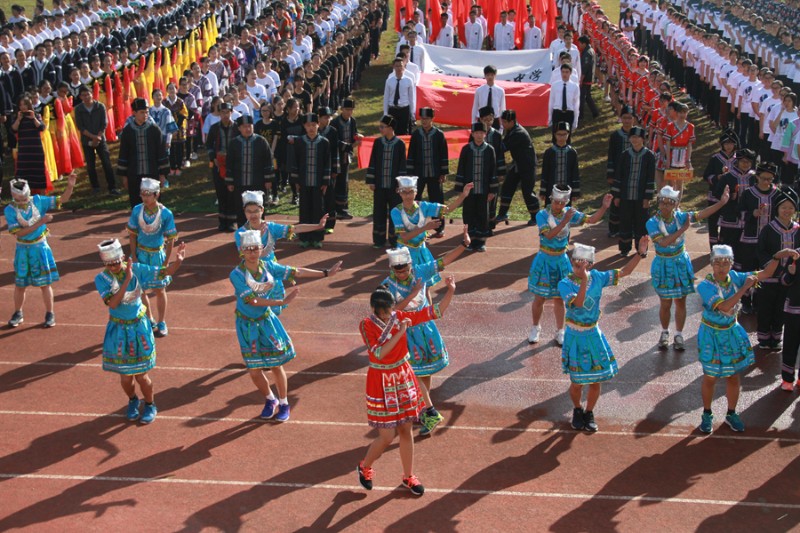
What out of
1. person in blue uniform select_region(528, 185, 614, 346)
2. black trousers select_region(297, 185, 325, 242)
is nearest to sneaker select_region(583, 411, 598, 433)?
person in blue uniform select_region(528, 185, 614, 346)

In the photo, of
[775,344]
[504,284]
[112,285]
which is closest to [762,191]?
[775,344]

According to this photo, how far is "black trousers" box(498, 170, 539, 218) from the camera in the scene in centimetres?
1720

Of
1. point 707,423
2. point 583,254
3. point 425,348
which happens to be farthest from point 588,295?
point 707,423

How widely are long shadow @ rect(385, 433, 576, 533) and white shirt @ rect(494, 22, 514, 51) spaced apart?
2060 centimetres

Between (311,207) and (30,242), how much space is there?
4.76 m

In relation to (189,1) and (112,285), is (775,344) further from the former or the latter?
(189,1)

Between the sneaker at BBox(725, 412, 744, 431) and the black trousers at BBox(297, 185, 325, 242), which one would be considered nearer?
the sneaker at BBox(725, 412, 744, 431)

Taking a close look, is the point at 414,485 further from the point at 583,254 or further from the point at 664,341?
the point at 664,341

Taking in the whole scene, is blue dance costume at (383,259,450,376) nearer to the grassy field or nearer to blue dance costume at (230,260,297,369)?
blue dance costume at (230,260,297,369)

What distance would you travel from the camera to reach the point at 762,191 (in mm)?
12875

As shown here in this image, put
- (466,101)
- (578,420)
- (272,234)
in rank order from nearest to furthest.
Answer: (578,420) < (272,234) < (466,101)

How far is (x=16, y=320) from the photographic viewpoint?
13117 mm

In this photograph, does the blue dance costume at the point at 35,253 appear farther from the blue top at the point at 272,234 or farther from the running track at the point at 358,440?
the blue top at the point at 272,234

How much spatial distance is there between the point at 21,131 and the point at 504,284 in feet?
30.1
